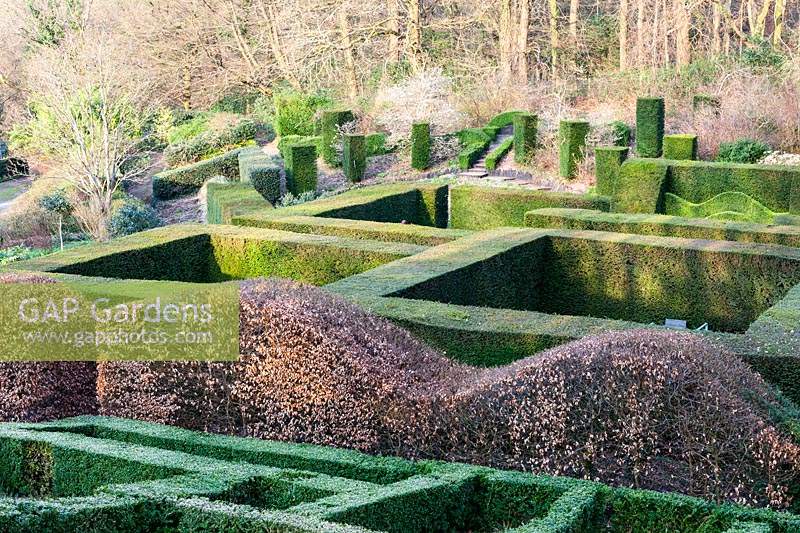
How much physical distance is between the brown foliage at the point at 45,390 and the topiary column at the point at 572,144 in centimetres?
1661

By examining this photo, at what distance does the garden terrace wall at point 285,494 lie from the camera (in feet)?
17.7

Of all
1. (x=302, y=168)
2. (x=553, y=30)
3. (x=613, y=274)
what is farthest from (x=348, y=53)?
(x=613, y=274)

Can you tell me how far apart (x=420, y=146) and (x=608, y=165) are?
24.3 feet

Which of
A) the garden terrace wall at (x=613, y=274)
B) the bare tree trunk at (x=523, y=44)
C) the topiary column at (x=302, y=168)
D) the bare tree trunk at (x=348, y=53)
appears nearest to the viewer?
the garden terrace wall at (x=613, y=274)

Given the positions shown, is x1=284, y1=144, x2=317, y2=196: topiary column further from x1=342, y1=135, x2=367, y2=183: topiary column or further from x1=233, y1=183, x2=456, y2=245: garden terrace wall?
x1=233, y1=183, x2=456, y2=245: garden terrace wall

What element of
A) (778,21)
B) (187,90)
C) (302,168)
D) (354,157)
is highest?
(778,21)

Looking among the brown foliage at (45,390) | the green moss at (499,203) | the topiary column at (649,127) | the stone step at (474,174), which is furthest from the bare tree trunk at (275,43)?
the brown foliage at (45,390)

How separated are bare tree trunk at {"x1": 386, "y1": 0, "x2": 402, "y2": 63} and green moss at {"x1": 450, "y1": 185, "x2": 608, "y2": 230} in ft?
58.3

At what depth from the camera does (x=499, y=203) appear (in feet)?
61.0

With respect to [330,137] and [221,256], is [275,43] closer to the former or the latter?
[330,137]

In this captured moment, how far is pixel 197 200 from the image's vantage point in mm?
27578

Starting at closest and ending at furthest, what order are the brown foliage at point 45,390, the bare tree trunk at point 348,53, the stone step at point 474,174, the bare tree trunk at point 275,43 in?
1. the brown foliage at point 45,390
2. the stone step at point 474,174
3. the bare tree trunk at point 348,53
4. the bare tree trunk at point 275,43

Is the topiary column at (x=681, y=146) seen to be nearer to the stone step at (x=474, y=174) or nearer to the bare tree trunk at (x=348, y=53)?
the stone step at (x=474, y=174)

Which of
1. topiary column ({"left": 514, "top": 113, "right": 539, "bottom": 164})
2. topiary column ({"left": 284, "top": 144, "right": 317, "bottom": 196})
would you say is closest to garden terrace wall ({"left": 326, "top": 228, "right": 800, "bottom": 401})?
topiary column ({"left": 284, "top": 144, "right": 317, "bottom": 196})
